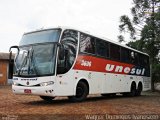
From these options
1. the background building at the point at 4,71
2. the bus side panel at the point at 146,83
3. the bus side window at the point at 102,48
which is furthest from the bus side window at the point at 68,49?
the background building at the point at 4,71

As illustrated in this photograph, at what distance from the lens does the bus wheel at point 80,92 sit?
47.1ft

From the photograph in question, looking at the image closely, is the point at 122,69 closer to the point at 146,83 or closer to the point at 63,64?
the point at 146,83

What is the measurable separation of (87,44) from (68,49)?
181 centimetres

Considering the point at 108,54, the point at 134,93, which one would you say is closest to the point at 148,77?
the point at 134,93

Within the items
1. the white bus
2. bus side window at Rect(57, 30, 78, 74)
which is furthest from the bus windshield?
bus side window at Rect(57, 30, 78, 74)

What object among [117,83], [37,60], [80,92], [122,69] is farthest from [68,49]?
[122,69]

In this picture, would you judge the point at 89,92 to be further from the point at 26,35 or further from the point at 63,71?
the point at 26,35

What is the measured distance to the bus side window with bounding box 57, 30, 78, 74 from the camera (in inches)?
517

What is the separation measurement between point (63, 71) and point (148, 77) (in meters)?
12.9

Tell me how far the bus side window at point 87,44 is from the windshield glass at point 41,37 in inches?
68.7

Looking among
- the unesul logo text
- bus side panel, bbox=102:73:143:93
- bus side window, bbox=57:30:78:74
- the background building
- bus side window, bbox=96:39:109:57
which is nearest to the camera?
bus side window, bbox=57:30:78:74

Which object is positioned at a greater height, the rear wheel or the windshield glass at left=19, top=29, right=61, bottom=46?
the windshield glass at left=19, top=29, right=61, bottom=46

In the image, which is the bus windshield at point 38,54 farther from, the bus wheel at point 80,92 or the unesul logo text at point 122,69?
the unesul logo text at point 122,69

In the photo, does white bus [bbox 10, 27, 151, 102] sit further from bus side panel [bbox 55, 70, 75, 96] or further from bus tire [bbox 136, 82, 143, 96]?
bus tire [bbox 136, 82, 143, 96]
